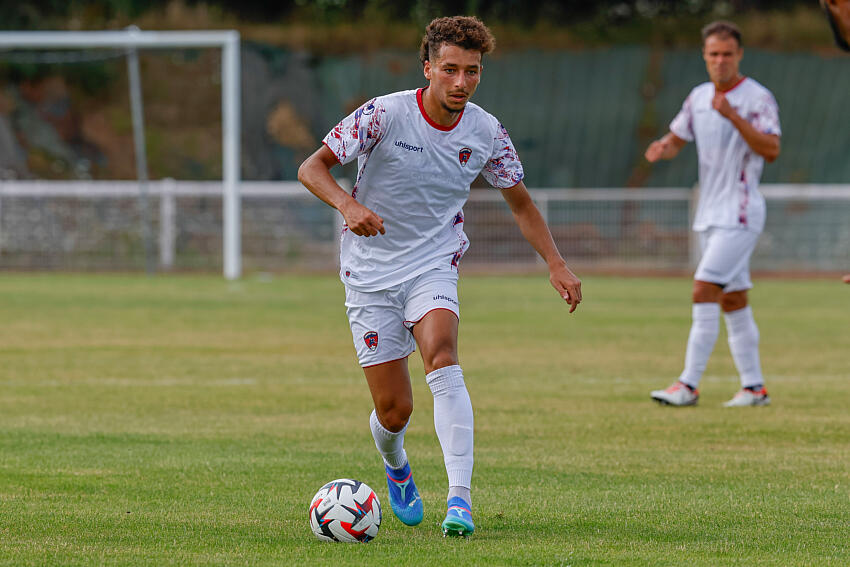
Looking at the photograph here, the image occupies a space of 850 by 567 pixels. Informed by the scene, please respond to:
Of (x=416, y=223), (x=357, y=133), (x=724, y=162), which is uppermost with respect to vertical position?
(x=357, y=133)

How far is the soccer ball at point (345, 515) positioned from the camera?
5.14 m

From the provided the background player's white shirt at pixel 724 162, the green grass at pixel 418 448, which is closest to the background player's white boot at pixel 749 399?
the green grass at pixel 418 448

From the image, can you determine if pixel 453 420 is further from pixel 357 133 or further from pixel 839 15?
pixel 839 15

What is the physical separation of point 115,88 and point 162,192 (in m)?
8.52

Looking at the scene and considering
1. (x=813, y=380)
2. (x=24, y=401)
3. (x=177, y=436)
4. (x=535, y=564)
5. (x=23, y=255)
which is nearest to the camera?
(x=535, y=564)

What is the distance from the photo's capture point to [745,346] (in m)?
9.94

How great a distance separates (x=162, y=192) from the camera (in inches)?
1135

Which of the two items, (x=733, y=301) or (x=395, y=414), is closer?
(x=395, y=414)

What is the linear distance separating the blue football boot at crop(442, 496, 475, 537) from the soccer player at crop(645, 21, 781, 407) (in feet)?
15.2

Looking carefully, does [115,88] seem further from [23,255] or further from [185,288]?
[185,288]

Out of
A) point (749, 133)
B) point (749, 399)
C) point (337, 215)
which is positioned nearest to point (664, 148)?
point (749, 133)

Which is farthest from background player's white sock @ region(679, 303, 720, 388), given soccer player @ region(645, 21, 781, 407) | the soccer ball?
the soccer ball

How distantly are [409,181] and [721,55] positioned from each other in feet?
15.1

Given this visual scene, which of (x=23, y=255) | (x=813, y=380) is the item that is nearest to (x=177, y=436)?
(x=813, y=380)
